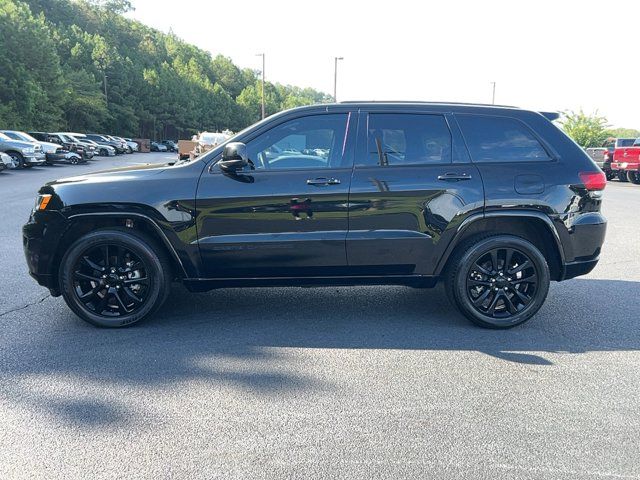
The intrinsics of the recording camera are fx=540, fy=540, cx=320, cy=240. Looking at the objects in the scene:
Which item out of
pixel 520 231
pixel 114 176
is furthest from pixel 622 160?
pixel 114 176

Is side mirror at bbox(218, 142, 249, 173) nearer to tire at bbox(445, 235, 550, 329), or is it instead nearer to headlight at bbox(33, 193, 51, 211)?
headlight at bbox(33, 193, 51, 211)

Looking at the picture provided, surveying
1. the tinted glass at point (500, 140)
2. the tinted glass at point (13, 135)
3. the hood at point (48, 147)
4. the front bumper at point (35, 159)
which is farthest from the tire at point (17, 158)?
the tinted glass at point (500, 140)

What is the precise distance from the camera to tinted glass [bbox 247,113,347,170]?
4.45 meters

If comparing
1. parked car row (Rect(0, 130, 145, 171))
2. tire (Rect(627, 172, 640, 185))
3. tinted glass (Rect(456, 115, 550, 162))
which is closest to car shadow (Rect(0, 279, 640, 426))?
tinted glass (Rect(456, 115, 550, 162))

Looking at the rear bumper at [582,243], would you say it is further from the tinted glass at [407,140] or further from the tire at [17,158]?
the tire at [17,158]

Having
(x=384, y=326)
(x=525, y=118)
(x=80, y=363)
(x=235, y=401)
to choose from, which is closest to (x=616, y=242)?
(x=525, y=118)

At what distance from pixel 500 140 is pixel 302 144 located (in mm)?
1676

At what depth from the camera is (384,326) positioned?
4.57m

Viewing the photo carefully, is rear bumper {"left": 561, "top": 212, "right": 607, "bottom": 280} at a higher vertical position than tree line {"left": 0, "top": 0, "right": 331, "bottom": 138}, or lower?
lower

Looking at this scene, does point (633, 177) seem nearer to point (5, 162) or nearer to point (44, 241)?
point (44, 241)

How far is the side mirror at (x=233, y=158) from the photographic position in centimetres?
416

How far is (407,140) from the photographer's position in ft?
14.8

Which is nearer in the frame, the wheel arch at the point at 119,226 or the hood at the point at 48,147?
the wheel arch at the point at 119,226

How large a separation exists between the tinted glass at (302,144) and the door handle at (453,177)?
860 millimetres
